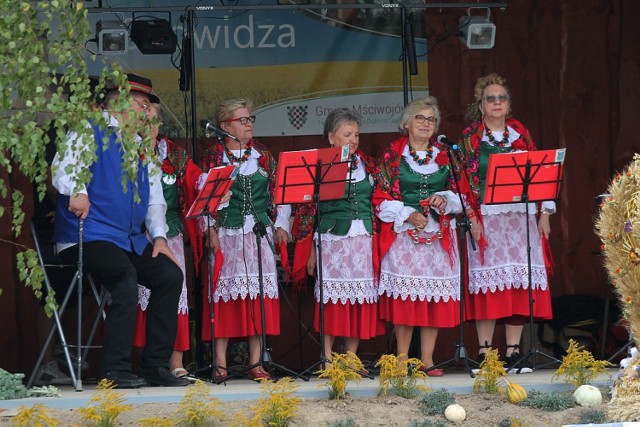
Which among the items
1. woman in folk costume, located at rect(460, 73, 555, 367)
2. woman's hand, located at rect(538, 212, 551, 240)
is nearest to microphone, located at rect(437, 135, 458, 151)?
woman in folk costume, located at rect(460, 73, 555, 367)

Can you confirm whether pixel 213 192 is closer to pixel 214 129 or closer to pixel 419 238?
pixel 214 129

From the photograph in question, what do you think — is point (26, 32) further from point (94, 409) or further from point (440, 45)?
point (440, 45)

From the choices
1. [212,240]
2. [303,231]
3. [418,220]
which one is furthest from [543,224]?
[212,240]

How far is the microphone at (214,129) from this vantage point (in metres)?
7.31

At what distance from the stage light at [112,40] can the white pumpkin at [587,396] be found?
410cm

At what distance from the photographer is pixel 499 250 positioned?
8.03m

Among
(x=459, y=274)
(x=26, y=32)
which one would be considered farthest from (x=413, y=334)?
(x=26, y=32)

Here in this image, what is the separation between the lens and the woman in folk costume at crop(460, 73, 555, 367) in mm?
7992

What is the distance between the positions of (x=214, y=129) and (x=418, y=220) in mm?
1441

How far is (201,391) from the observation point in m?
6.36

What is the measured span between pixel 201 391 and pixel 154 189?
171 cm

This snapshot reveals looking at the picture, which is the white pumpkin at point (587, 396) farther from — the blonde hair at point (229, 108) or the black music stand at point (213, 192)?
the blonde hair at point (229, 108)

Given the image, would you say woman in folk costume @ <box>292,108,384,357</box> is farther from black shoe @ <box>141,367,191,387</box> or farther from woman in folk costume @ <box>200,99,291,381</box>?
black shoe @ <box>141,367,191,387</box>

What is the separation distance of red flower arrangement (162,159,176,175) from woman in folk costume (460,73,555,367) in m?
1.95
